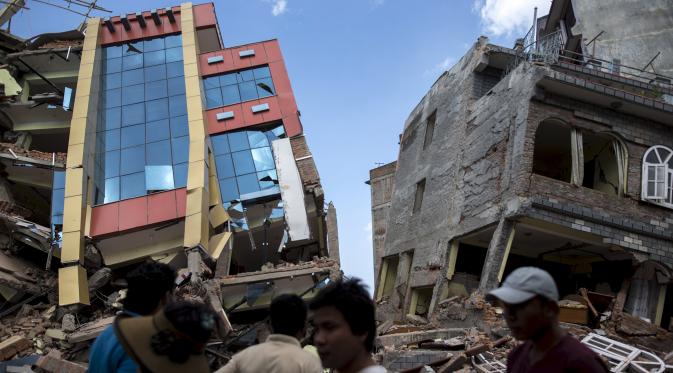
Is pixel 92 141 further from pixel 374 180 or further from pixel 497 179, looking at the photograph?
pixel 374 180

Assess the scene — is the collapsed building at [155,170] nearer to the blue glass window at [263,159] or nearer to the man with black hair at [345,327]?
the blue glass window at [263,159]

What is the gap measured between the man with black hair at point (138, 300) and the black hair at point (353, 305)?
2.95 feet

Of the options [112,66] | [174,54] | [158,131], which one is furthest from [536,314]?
[112,66]

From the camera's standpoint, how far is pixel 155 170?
20594mm

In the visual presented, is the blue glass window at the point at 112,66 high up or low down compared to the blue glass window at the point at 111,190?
up

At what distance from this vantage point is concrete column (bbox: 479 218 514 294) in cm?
1435

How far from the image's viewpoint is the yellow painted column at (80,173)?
18281 mm

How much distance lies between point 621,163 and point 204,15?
18.8m

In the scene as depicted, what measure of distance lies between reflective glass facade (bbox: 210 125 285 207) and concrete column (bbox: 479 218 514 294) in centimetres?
950

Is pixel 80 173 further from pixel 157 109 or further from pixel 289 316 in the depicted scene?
pixel 289 316

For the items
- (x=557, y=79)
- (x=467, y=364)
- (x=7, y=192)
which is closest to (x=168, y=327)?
(x=467, y=364)

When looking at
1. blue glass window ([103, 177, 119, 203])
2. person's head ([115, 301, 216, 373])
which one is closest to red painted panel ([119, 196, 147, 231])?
blue glass window ([103, 177, 119, 203])

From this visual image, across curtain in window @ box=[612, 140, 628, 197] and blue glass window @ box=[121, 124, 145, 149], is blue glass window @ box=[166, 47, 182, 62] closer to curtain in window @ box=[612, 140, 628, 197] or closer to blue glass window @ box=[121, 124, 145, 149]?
blue glass window @ box=[121, 124, 145, 149]

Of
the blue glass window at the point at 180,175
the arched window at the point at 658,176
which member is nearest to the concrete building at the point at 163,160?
the blue glass window at the point at 180,175
